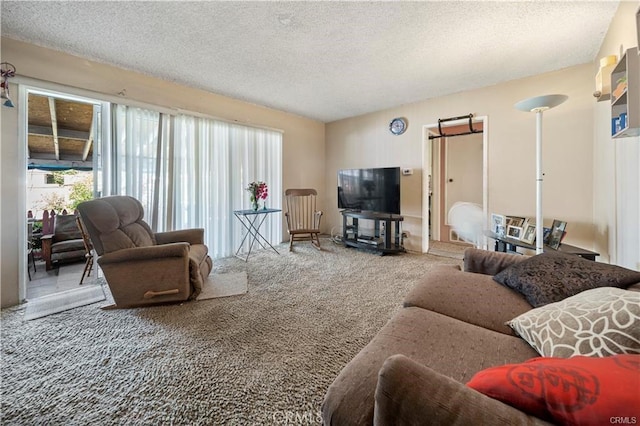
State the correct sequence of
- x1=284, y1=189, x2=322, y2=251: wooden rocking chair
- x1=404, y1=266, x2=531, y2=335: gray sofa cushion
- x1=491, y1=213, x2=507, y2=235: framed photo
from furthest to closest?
x1=284, y1=189, x2=322, y2=251: wooden rocking chair < x1=491, y1=213, x2=507, y2=235: framed photo < x1=404, y1=266, x2=531, y2=335: gray sofa cushion

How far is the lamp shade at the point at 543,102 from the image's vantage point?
2058 mm

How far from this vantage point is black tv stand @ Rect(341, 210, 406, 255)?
397 cm

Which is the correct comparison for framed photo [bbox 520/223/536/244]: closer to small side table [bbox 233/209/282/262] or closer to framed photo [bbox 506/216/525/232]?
framed photo [bbox 506/216/525/232]

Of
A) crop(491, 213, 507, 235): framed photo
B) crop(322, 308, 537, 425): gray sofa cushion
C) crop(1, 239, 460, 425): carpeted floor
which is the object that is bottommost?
crop(1, 239, 460, 425): carpeted floor

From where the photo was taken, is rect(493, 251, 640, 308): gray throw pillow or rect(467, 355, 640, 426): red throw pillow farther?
rect(493, 251, 640, 308): gray throw pillow

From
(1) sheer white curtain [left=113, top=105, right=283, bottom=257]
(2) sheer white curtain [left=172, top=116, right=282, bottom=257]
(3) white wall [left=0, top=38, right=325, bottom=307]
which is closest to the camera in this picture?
(3) white wall [left=0, top=38, right=325, bottom=307]

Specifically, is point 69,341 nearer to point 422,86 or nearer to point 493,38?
point 493,38

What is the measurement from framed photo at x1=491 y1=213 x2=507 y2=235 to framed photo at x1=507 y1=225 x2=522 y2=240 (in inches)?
2.8

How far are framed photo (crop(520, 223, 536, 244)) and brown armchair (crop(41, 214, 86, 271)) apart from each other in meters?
5.88

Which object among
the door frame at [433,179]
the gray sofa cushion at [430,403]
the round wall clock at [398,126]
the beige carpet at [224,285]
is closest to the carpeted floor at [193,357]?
the beige carpet at [224,285]

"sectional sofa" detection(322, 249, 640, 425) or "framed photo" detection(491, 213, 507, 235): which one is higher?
"framed photo" detection(491, 213, 507, 235)

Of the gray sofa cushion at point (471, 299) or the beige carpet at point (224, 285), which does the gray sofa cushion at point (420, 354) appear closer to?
the gray sofa cushion at point (471, 299)

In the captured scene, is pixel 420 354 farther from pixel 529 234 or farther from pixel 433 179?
pixel 433 179

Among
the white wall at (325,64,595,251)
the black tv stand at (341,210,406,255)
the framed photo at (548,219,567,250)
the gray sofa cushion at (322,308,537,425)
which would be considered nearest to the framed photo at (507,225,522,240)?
the framed photo at (548,219,567,250)
